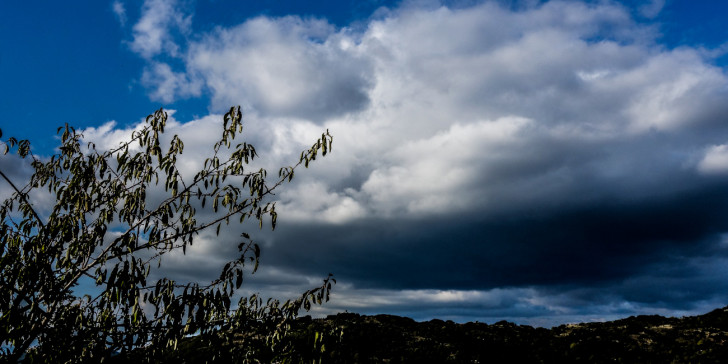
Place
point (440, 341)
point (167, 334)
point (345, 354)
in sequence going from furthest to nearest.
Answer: point (440, 341) < point (345, 354) < point (167, 334)

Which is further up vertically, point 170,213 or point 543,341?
point 170,213

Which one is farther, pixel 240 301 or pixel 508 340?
pixel 508 340

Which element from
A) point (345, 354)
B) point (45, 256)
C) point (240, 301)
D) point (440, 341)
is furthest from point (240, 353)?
point (440, 341)

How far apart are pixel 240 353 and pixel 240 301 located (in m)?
1.04

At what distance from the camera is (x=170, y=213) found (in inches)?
374

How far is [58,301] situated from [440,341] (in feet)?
55.0

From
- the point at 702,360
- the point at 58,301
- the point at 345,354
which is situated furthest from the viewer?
the point at 345,354

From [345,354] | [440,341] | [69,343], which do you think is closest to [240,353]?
[69,343]

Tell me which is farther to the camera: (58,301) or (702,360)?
(702,360)

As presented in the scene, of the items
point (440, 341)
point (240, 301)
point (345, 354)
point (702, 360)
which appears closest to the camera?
point (240, 301)

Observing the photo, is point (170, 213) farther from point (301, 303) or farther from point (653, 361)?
point (653, 361)

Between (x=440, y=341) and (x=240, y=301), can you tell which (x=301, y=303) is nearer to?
(x=240, y=301)

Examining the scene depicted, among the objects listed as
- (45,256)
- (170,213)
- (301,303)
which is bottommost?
(301,303)

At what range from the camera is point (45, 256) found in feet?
30.1
